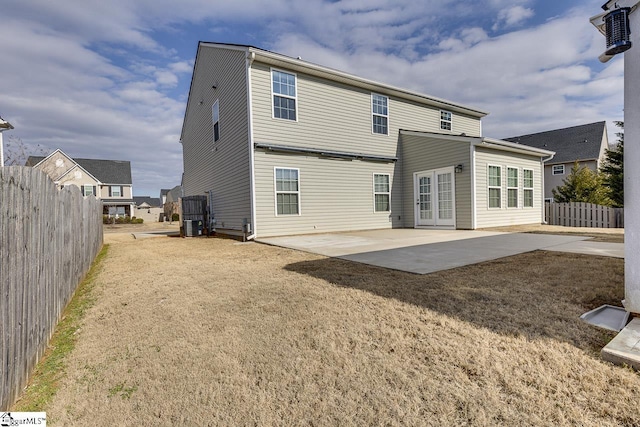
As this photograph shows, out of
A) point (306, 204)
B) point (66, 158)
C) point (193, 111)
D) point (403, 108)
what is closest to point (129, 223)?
point (66, 158)

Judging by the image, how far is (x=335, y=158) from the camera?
11516 mm

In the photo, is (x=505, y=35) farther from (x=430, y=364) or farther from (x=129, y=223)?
(x=129, y=223)

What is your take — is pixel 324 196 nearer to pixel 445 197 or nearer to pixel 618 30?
pixel 445 197

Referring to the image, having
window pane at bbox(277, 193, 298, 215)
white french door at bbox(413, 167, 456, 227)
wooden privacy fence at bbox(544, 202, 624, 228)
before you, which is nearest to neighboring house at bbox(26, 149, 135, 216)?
window pane at bbox(277, 193, 298, 215)

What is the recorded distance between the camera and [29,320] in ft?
7.39

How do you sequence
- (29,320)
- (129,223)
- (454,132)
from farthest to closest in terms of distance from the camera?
(129,223), (454,132), (29,320)

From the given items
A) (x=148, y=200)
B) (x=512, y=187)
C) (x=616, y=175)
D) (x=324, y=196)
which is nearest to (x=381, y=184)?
(x=324, y=196)

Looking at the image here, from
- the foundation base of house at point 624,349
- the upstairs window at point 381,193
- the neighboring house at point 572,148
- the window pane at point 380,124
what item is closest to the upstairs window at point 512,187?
the upstairs window at point 381,193

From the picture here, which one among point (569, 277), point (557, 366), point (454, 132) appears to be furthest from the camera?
point (454, 132)

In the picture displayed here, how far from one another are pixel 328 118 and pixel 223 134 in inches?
170

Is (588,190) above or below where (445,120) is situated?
below

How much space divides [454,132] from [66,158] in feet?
125

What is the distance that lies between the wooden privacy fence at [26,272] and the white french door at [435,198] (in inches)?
443

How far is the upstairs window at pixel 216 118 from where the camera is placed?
12625mm
